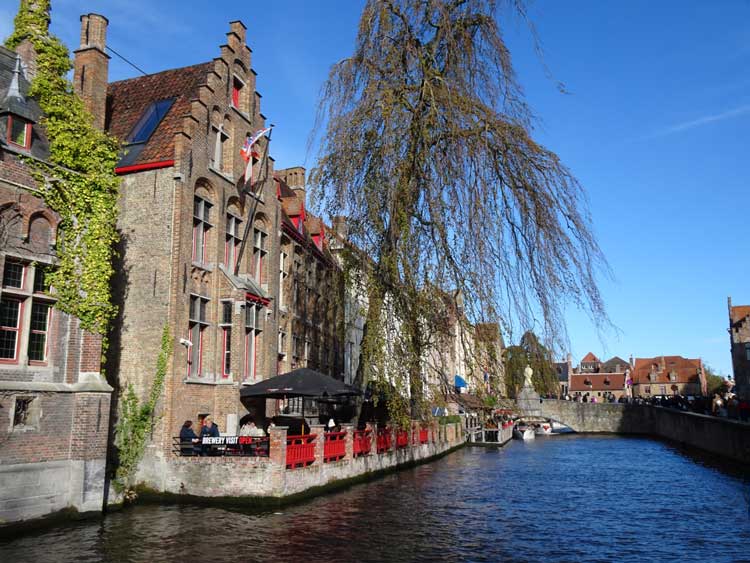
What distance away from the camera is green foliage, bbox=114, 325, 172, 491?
17.0 meters

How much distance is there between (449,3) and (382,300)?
836cm

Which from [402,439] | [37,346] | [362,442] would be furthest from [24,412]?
[402,439]

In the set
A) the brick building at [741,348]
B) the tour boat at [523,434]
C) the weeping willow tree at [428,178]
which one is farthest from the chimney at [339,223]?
the brick building at [741,348]

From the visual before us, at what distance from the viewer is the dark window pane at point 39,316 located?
14.2 metres

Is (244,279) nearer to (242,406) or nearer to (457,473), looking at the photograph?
(242,406)

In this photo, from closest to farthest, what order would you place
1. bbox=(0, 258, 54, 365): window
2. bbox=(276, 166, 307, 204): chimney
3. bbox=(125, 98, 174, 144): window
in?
bbox=(0, 258, 54, 365): window
bbox=(125, 98, 174, 144): window
bbox=(276, 166, 307, 204): chimney

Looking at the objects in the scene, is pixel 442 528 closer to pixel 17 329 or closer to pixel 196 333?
pixel 196 333

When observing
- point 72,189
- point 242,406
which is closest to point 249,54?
point 72,189

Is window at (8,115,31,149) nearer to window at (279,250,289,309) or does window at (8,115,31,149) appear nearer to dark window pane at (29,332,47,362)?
dark window pane at (29,332,47,362)

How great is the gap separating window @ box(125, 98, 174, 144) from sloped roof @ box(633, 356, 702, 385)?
10535cm

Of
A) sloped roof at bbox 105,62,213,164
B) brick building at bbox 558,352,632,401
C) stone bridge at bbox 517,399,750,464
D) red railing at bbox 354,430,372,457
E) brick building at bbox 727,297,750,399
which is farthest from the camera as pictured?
brick building at bbox 558,352,632,401

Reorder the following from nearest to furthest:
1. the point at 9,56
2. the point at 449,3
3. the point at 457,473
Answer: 1. the point at 9,56
2. the point at 449,3
3. the point at 457,473

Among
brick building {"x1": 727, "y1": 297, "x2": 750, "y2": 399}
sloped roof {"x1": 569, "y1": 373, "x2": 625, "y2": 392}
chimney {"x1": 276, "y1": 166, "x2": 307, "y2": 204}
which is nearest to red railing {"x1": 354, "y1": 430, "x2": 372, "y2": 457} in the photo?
chimney {"x1": 276, "y1": 166, "x2": 307, "y2": 204}

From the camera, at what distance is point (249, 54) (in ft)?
77.2
